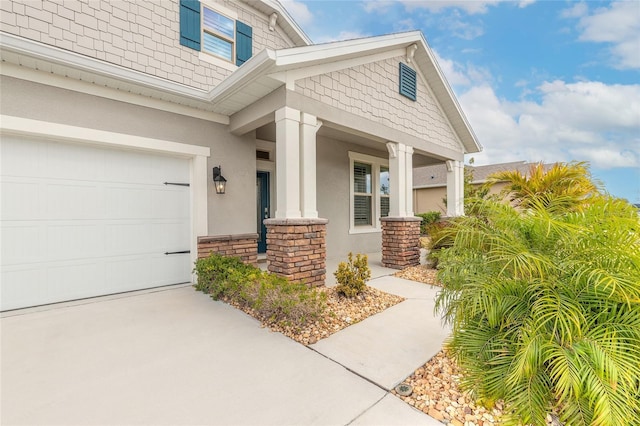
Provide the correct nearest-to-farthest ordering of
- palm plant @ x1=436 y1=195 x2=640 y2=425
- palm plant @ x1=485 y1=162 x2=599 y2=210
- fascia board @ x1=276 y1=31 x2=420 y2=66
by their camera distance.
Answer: palm plant @ x1=436 y1=195 x2=640 y2=425 → fascia board @ x1=276 y1=31 x2=420 y2=66 → palm plant @ x1=485 y1=162 x2=599 y2=210

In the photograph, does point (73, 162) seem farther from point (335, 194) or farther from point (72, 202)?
point (335, 194)

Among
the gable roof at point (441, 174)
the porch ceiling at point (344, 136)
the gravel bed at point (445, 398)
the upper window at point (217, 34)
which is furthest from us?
the gable roof at point (441, 174)

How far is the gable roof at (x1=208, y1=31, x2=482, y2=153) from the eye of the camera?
4.15m

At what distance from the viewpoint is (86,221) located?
4.52 metres

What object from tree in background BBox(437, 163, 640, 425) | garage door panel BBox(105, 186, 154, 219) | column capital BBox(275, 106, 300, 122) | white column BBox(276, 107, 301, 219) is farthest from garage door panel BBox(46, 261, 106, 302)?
tree in background BBox(437, 163, 640, 425)

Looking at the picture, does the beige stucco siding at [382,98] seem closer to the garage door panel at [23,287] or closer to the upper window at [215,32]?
the upper window at [215,32]

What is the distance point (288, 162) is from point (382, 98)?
3141 millimetres

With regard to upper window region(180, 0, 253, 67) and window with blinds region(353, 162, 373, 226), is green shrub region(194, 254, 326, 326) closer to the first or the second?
upper window region(180, 0, 253, 67)

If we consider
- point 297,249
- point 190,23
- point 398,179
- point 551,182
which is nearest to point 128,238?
point 297,249

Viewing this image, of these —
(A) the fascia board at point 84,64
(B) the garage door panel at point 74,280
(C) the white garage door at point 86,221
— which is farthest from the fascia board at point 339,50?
(B) the garage door panel at point 74,280

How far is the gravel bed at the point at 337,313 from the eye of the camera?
10.8ft

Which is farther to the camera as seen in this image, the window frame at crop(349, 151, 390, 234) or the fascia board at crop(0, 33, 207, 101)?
the window frame at crop(349, 151, 390, 234)

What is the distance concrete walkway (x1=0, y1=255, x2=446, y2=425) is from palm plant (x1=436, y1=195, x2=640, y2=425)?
2.26ft

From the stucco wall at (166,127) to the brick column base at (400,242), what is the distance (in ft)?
10.5
